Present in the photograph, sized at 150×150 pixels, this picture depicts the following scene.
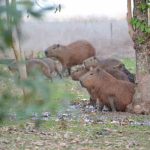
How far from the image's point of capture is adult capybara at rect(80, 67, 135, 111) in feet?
34.7

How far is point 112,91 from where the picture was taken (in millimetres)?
10594

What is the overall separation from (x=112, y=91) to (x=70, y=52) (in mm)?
10222

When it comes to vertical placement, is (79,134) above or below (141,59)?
below

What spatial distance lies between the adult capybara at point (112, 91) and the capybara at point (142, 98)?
1.08 ft

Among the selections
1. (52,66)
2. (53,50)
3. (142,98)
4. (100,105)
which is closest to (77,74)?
(52,66)

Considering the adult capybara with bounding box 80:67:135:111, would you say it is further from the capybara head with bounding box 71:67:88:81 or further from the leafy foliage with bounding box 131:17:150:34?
the capybara head with bounding box 71:67:88:81

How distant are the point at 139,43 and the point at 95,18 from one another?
1477 cm

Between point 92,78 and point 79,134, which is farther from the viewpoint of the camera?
point 92,78

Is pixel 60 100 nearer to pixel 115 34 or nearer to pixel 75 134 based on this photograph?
pixel 75 134

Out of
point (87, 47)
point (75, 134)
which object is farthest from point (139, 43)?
point (87, 47)

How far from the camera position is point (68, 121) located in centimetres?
883

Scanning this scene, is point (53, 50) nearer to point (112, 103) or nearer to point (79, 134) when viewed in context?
point (112, 103)

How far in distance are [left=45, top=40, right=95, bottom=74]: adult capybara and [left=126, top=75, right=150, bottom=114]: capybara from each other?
954cm

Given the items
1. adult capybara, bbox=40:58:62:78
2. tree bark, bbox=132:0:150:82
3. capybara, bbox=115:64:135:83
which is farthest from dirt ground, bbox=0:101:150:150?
adult capybara, bbox=40:58:62:78
